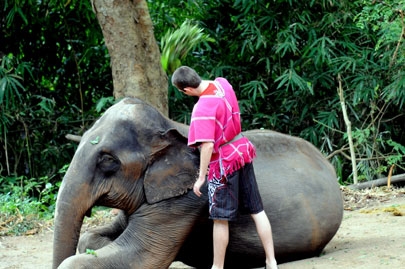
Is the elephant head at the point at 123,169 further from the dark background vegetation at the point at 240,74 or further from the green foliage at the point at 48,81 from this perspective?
the green foliage at the point at 48,81

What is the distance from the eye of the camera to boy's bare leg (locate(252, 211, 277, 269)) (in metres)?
5.43

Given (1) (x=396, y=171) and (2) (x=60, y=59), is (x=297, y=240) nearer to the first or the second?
(1) (x=396, y=171)

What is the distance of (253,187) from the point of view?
5.51m

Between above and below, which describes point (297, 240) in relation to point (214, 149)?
below

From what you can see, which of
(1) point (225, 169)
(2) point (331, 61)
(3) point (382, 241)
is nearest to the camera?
(1) point (225, 169)

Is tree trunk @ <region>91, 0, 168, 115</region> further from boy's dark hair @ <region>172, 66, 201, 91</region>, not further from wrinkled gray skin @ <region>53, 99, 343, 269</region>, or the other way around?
boy's dark hair @ <region>172, 66, 201, 91</region>

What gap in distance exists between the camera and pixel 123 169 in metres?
5.71

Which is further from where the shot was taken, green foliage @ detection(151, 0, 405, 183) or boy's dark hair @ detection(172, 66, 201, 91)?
green foliage @ detection(151, 0, 405, 183)

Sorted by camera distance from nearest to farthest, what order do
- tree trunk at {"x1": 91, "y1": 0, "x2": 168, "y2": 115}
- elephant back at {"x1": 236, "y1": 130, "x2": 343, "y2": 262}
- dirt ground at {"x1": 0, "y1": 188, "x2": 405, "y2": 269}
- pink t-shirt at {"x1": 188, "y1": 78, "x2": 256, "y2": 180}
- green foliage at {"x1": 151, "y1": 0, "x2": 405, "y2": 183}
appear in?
pink t-shirt at {"x1": 188, "y1": 78, "x2": 256, "y2": 180}, dirt ground at {"x1": 0, "y1": 188, "x2": 405, "y2": 269}, elephant back at {"x1": 236, "y1": 130, "x2": 343, "y2": 262}, tree trunk at {"x1": 91, "y1": 0, "x2": 168, "y2": 115}, green foliage at {"x1": 151, "y1": 0, "x2": 405, "y2": 183}

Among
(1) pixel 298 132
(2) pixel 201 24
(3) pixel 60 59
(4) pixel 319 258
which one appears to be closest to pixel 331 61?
(1) pixel 298 132

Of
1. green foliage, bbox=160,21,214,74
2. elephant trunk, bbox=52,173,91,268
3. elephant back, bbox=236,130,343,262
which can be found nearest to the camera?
elephant trunk, bbox=52,173,91,268

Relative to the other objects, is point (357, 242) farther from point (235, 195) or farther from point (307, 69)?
point (307, 69)

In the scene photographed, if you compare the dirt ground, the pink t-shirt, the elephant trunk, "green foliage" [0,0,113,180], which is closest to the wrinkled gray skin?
the elephant trunk

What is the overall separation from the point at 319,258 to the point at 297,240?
212mm
